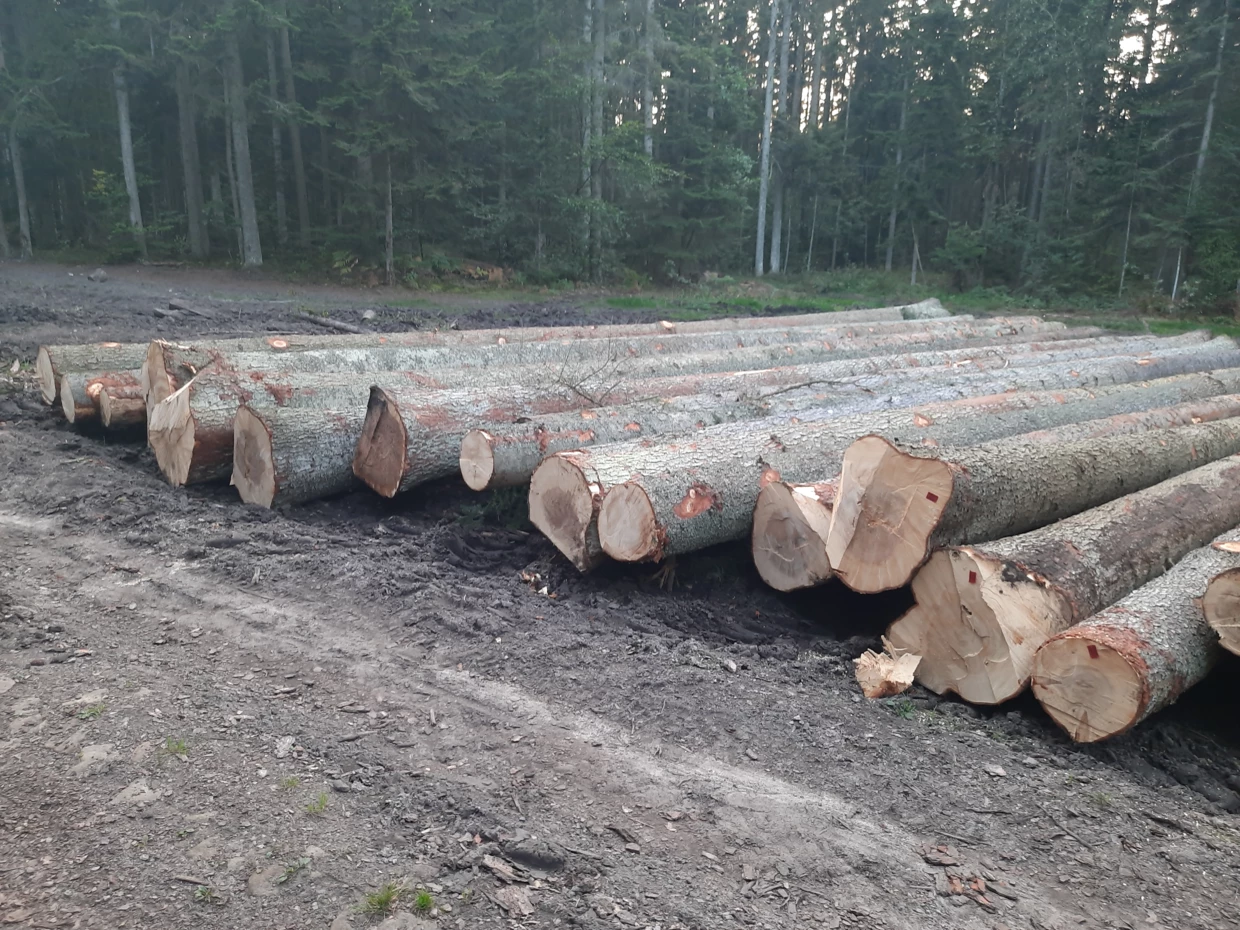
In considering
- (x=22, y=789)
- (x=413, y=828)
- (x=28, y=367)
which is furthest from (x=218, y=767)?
(x=28, y=367)

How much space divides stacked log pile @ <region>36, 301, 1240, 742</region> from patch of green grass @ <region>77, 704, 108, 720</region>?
7.82 ft

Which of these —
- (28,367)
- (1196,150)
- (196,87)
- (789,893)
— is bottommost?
(789,893)

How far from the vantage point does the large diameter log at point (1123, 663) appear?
130 inches

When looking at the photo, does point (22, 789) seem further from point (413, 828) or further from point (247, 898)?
point (413, 828)

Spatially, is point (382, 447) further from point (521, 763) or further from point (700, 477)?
point (521, 763)

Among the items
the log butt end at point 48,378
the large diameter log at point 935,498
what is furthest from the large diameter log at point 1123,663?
the log butt end at point 48,378

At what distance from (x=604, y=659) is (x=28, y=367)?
916 cm

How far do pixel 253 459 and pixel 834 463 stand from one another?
4.15m

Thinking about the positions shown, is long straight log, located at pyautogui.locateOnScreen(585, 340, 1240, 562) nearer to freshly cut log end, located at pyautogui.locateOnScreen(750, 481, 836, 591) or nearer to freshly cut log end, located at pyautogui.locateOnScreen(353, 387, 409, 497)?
freshly cut log end, located at pyautogui.locateOnScreen(750, 481, 836, 591)

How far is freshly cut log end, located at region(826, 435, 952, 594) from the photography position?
Result: 4.02 metres

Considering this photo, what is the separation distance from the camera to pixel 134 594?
14.8ft

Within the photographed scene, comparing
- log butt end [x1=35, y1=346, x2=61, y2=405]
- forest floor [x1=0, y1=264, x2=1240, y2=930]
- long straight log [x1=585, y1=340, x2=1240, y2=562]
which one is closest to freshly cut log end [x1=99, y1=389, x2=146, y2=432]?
log butt end [x1=35, y1=346, x2=61, y2=405]

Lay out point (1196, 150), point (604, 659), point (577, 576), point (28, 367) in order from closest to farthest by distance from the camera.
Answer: point (604, 659), point (577, 576), point (28, 367), point (1196, 150)

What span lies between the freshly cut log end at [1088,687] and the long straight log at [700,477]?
185cm
